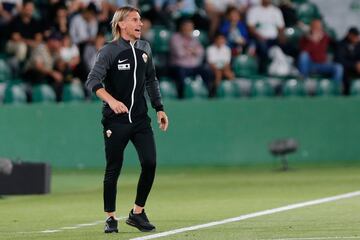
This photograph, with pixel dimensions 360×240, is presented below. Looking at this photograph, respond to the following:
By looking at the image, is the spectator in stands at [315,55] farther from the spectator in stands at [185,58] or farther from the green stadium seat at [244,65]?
the spectator in stands at [185,58]

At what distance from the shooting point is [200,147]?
68.9 feet

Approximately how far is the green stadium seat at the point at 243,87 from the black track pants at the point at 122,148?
11.8 meters

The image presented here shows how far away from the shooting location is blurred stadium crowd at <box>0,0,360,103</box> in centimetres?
2098

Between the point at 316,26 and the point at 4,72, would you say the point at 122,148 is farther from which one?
the point at 316,26

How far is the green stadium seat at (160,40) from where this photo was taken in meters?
22.6

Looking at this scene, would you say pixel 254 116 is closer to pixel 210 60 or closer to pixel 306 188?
pixel 210 60

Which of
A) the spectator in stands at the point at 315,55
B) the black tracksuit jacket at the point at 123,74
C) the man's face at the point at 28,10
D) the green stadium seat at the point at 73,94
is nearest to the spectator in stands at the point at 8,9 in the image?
the man's face at the point at 28,10

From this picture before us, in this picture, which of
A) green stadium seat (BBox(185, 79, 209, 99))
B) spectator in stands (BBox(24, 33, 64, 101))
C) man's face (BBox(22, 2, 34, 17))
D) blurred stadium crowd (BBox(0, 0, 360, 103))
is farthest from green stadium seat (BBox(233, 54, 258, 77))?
man's face (BBox(22, 2, 34, 17))

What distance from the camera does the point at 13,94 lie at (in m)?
20.7

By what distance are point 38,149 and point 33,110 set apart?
693mm

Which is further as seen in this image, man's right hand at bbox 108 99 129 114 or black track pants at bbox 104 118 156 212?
black track pants at bbox 104 118 156 212

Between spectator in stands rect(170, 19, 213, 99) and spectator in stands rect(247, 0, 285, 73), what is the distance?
63.2 inches

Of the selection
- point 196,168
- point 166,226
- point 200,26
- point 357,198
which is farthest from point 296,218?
point 200,26

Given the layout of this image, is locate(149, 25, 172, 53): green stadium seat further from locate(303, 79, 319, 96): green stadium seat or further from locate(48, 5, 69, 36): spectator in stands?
locate(303, 79, 319, 96): green stadium seat
